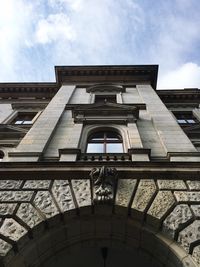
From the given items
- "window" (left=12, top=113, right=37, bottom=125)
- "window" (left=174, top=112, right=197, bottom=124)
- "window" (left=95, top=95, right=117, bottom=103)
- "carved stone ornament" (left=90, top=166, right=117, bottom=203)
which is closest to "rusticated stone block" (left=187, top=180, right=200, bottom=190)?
"carved stone ornament" (left=90, top=166, right=117, bottom=203)

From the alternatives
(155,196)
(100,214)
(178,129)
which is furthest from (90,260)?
(178,129)

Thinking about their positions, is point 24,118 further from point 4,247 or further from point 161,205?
point 161,205

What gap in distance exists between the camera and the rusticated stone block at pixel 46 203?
7047 millimetres

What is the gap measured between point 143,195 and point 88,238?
76.9 inches

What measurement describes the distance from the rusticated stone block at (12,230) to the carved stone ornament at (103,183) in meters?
1.99

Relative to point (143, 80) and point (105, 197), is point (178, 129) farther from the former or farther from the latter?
point (143, 80)

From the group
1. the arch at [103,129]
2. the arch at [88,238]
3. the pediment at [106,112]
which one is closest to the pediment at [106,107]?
the pediment at [106,112]

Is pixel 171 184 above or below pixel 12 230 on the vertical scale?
above

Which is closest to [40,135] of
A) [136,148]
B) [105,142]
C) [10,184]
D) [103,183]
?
[105,142]

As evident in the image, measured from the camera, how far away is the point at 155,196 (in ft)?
24.4

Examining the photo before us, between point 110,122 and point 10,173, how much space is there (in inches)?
251

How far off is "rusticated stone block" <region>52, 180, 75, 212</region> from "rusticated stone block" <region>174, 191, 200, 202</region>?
2.88 m

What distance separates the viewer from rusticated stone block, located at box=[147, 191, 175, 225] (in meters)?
6.93

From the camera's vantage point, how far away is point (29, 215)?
22.9ft
